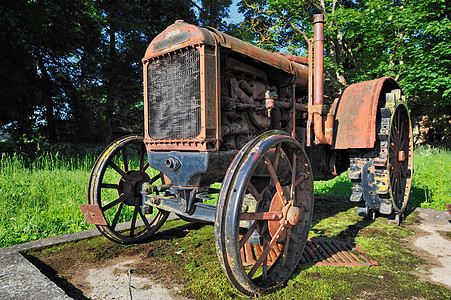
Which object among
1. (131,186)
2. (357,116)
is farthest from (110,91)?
(357,116)

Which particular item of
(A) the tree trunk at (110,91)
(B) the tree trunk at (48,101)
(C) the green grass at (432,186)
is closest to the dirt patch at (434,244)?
(C) the green grass at (432,186)

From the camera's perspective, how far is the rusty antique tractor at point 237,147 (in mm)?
2100

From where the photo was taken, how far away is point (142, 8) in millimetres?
12938

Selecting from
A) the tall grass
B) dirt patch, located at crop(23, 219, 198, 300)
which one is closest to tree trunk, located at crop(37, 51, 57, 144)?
the tall grass

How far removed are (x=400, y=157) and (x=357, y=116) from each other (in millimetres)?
1036

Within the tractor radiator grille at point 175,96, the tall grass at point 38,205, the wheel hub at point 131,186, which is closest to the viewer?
the tractor radiator grille at point 175,96

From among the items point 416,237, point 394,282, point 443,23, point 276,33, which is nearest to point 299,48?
point 276,33

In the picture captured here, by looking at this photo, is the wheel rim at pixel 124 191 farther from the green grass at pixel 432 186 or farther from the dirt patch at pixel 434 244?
the green grass at pixel 432 186

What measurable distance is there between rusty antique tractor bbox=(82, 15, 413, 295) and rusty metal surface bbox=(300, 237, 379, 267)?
14.1 inches

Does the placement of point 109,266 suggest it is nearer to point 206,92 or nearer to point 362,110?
point 206,92

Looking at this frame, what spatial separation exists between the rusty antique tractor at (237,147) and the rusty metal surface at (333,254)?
0.36m

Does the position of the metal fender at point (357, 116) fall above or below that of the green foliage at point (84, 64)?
below

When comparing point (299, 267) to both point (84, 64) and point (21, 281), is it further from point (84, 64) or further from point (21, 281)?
point (84, 64)

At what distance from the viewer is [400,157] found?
4.17 m
